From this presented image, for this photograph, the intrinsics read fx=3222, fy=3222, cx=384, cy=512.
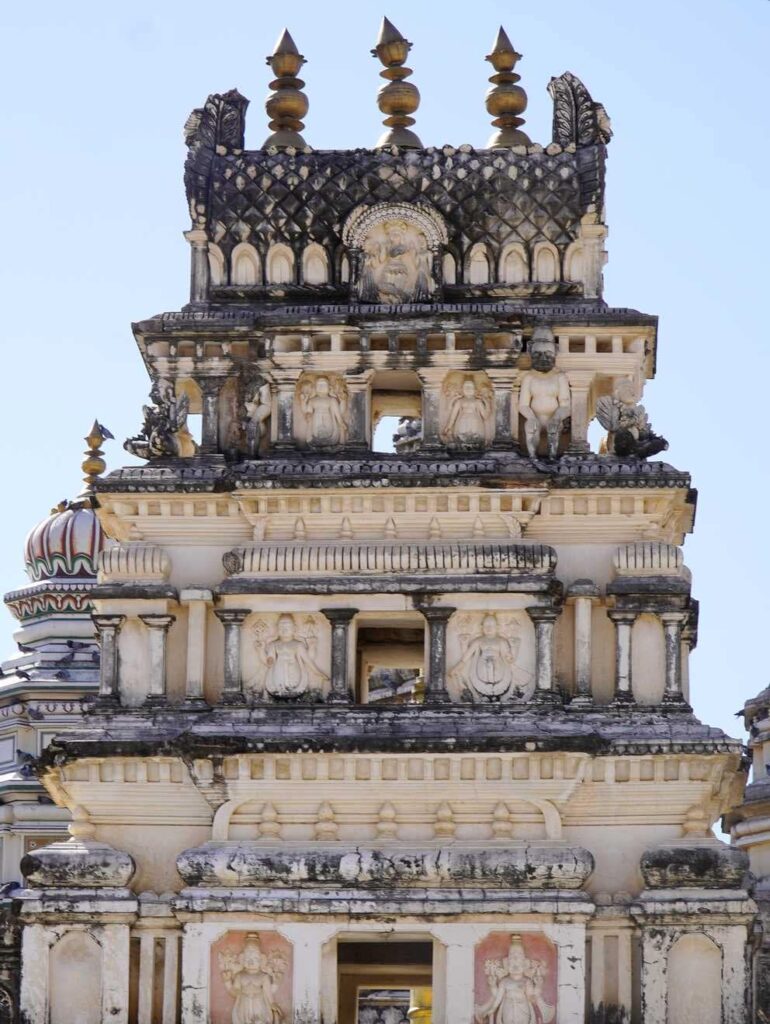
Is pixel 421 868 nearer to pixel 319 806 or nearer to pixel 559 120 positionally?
pixel 319 806

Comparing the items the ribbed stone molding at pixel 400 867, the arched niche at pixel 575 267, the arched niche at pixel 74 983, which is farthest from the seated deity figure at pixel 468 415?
the arched niche at pixel 74 983

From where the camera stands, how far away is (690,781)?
31953 millimetres

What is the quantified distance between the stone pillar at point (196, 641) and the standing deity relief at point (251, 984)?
266cm

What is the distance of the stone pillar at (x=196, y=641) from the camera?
32.8 metres

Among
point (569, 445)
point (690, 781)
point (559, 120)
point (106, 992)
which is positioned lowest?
point (106, 992)

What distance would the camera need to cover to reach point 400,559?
108ft

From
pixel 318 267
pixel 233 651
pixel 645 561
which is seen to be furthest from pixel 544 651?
pixel 318 267

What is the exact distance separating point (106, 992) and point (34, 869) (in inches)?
56.3

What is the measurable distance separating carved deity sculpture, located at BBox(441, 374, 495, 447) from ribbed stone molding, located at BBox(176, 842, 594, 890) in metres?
4.53

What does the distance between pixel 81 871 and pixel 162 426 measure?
483 cm

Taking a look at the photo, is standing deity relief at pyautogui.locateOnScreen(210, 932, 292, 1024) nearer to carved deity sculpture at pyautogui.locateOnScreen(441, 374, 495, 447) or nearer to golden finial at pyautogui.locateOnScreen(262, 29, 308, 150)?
carved deity sculpture at pyautogui.locateOnScreen(441, 374, 495, 447)

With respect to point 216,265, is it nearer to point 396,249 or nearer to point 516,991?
point 396,249

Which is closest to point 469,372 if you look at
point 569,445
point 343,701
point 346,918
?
point 569,445

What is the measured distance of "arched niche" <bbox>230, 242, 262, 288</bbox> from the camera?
113 ft
